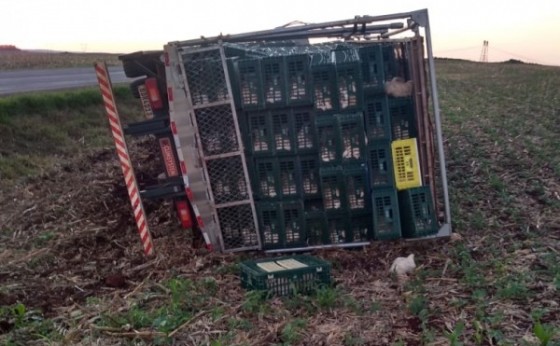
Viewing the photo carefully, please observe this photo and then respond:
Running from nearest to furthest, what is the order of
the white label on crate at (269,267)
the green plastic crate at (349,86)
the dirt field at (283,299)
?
1. the dirt field at (283,299)
2. the white label on crate at (269,267)
3. the green plastic crate at (349,86)

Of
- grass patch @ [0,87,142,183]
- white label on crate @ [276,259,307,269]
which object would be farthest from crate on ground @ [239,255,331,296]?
grass patch @ [0,87,142,183]

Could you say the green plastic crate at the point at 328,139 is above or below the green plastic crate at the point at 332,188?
above

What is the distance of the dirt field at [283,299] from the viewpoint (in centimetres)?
561

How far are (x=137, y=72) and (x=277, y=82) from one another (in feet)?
7.03

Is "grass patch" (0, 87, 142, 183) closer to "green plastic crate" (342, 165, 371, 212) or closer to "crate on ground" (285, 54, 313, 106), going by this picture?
"crate on ground" (285, 54, 313, 106)

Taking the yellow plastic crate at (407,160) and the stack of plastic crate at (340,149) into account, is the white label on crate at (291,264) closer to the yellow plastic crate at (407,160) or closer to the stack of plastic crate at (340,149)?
the stack of plastic crate at (340,149)

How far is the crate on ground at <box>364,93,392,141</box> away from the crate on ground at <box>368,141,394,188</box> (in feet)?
0.31

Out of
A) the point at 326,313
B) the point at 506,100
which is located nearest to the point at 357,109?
the point at 326,313

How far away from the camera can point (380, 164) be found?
807cm

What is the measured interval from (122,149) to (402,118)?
3421mm

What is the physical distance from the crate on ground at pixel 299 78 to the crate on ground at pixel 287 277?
2114 millimetres

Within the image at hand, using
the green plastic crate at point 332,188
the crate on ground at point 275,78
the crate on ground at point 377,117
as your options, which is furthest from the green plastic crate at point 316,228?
the crate on ground at point 275,78

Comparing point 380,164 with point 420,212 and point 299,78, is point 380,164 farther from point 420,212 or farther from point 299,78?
point 299,78

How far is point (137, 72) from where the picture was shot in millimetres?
9000
